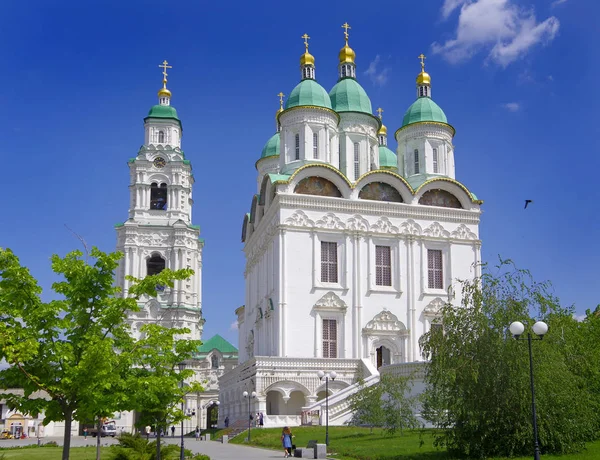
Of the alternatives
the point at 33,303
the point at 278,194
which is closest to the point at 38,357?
the point at 33,303

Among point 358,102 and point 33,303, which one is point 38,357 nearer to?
point 33,303

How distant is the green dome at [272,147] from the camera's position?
65.4 meters

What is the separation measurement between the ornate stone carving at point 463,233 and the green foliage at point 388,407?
19.5 m

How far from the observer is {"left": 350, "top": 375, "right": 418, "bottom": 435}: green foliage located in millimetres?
30031

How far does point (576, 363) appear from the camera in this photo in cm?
2400

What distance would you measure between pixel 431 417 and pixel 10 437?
152ft

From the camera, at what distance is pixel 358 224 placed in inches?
1929

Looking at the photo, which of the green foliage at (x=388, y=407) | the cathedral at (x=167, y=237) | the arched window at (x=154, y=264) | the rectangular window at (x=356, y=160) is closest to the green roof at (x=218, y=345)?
the cathedral at (x=167, y=237)

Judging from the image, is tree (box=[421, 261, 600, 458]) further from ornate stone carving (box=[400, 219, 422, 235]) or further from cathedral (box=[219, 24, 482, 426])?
ornate stone carving (box=[400, 219, 422, 235])

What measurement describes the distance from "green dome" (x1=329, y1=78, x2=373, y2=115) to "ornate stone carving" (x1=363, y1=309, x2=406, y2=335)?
1500cm

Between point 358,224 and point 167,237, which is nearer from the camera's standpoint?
point 358,224

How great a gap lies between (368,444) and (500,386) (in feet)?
22.3

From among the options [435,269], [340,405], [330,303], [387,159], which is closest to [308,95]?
[330,303]

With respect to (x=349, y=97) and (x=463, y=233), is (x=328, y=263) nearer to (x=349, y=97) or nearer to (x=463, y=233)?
(x=463, y=233)
